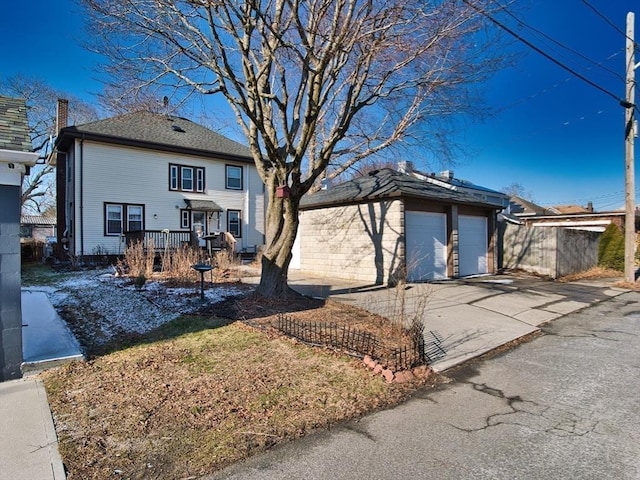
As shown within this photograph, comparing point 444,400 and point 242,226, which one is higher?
point 242,226

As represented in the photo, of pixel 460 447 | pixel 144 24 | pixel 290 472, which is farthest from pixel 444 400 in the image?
pixel 144 24

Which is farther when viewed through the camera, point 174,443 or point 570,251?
point 570,251

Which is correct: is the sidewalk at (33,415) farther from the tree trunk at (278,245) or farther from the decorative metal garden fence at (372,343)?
the tree trunk at (278,245)

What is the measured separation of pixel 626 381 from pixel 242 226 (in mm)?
19768

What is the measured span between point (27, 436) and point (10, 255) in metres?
2.07

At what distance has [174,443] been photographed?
2.99 meters

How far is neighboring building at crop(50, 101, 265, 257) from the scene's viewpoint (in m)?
17.5

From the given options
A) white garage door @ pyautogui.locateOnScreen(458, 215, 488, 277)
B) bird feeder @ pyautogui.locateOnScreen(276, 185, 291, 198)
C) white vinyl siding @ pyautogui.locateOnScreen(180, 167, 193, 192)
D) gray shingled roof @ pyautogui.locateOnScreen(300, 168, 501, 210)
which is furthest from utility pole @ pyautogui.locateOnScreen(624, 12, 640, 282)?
white vinyl siding @ pyautogui.locateOnScreen(180, 167, 193, 192)

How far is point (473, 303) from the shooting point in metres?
8.62

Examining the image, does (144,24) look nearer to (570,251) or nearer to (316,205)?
(316,205)

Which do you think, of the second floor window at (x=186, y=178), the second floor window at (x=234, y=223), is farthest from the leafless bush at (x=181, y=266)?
the second floor window at (x=234, y=223)

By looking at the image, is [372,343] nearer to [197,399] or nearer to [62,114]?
[197,399]

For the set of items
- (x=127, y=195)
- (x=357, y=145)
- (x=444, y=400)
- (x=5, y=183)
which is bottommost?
(x=444, y=400)

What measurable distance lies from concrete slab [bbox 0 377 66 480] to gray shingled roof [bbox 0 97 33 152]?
2.53 metres
